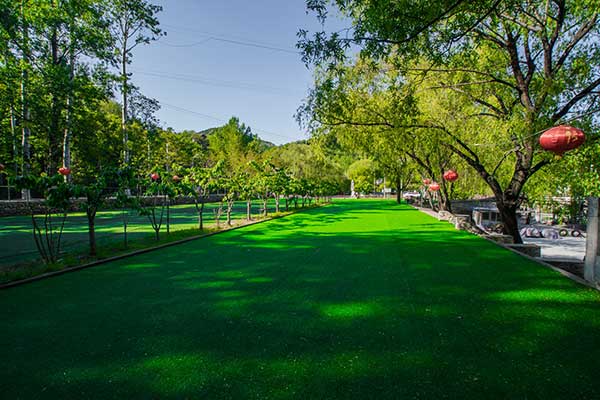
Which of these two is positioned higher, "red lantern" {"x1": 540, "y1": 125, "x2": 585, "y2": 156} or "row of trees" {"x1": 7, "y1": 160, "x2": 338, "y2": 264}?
"red lantern" {"x1": 540, "y1": 125, "x2": 585, "y2": 156}

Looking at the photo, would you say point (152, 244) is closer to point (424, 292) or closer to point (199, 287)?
point (199, 287)

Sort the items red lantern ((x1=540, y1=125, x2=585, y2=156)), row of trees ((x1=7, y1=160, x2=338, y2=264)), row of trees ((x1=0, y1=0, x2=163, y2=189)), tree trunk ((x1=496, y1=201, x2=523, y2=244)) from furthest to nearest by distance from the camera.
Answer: row of trees ((x1=0, y1=0, x2=163, y2=189)) → tree trunk ((x1=496, y1=201, x2=523, y2=244)) → row of trees ((x1=7, y1=160, x2=338, y2=264)) → red lantern ((x1=540, y1=125, x2=585, y2=156))

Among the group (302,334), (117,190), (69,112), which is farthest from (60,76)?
(302,334)

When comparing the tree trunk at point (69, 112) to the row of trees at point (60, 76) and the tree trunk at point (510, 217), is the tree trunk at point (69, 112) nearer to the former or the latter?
the row of trees at point (60, 76)

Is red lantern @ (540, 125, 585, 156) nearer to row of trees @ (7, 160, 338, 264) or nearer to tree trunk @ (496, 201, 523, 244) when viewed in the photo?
tree trunk @ (496, 201, 523, 244)

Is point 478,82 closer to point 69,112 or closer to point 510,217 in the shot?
point 510,217

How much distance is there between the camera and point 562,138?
17.5 ft

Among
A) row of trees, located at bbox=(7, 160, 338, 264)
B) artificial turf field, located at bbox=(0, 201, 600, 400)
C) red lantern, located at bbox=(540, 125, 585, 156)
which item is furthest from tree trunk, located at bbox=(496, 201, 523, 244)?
row of trees, located at bbox=(7, 160, 338, 264)

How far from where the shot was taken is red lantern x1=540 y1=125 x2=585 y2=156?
5281mm

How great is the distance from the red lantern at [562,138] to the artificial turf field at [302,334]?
2.30m

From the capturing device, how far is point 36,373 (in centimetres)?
241

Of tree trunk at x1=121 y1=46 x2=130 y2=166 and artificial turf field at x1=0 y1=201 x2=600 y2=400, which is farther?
tree trunk at x1=121 y1=46 x2=130 y2=166

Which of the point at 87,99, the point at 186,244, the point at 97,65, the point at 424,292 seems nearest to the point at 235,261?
the point at 186,244

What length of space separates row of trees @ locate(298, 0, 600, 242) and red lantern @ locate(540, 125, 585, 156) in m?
2.02
